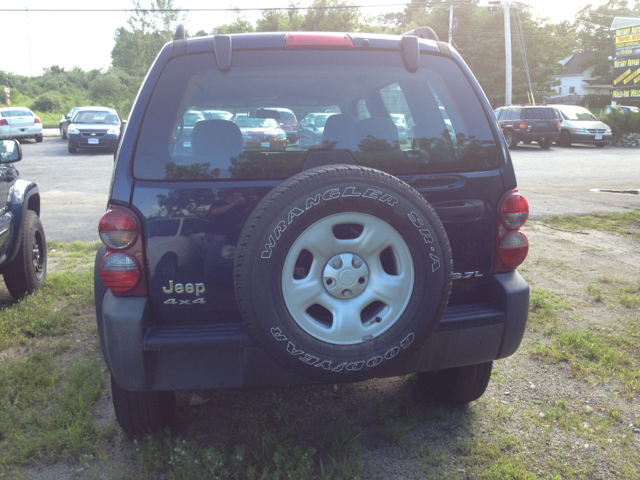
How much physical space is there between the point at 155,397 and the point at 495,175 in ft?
6.43

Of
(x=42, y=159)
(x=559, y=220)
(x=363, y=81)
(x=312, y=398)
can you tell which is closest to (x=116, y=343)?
(x=312, y=398)

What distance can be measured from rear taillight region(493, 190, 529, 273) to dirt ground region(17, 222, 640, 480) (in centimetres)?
89

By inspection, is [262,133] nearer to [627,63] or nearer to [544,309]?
[544,309]

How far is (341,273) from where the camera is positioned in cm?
215

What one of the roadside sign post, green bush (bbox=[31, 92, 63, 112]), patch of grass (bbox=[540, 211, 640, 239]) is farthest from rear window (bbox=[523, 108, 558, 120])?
green bush (bbox=[31, 92, 63, 112])

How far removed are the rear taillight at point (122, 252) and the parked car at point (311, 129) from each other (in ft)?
2.65

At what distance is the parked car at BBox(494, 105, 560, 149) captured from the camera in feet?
67.1

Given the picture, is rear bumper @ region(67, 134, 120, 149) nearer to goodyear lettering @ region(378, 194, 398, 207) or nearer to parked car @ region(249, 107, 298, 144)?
parked car @ region(249, 107, 298, 144)

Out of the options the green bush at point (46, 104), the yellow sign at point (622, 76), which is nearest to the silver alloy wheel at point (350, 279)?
the yellow sign at point (622, 76)

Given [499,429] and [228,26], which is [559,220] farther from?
[228,26]

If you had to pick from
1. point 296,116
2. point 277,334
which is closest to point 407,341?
point 277,334

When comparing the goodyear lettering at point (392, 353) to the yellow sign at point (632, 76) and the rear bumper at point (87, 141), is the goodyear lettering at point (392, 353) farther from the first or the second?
the yellow sign at point (632, 76)

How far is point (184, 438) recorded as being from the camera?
2746 millimetres

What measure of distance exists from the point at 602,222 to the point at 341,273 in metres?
6.58
